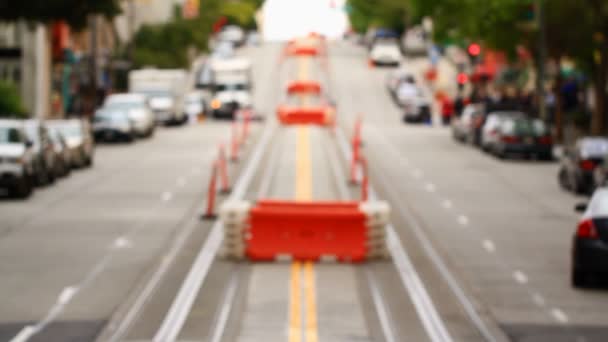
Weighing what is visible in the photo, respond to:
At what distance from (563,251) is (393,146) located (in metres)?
28.4

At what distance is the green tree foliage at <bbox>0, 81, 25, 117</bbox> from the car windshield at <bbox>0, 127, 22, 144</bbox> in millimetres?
21147

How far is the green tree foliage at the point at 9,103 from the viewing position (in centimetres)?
5612

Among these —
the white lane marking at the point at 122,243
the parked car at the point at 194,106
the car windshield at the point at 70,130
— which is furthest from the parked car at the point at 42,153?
the parked car at the point at 194,106

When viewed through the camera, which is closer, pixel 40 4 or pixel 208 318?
pixel 208 318

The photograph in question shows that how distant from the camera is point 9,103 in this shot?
56.6m

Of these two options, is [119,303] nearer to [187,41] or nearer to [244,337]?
[244,337]

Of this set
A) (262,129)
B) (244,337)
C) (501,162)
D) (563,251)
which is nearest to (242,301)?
(244,337)

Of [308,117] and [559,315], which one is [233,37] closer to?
[308,117]

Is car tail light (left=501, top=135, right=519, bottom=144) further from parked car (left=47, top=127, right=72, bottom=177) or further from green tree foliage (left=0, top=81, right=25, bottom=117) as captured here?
green tree foliage (left=0, top=81, right=25, bottom=117)

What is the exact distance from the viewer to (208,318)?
1772 centimetres

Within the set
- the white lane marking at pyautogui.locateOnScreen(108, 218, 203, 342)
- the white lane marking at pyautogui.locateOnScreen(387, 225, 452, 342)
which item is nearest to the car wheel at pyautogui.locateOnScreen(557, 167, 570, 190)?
the white lane marking at pyautogui.locateOnScreen(387, 225, 452, 342)

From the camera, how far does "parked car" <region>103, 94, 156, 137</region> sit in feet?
190

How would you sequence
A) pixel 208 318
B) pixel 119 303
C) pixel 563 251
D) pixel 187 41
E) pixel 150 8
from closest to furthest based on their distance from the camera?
pixel 208 318 < pixel 119 303 < pixel 563 251 < pixel 187 41 < pixel 150 8

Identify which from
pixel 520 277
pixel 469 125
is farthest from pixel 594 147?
pixel 469 125
